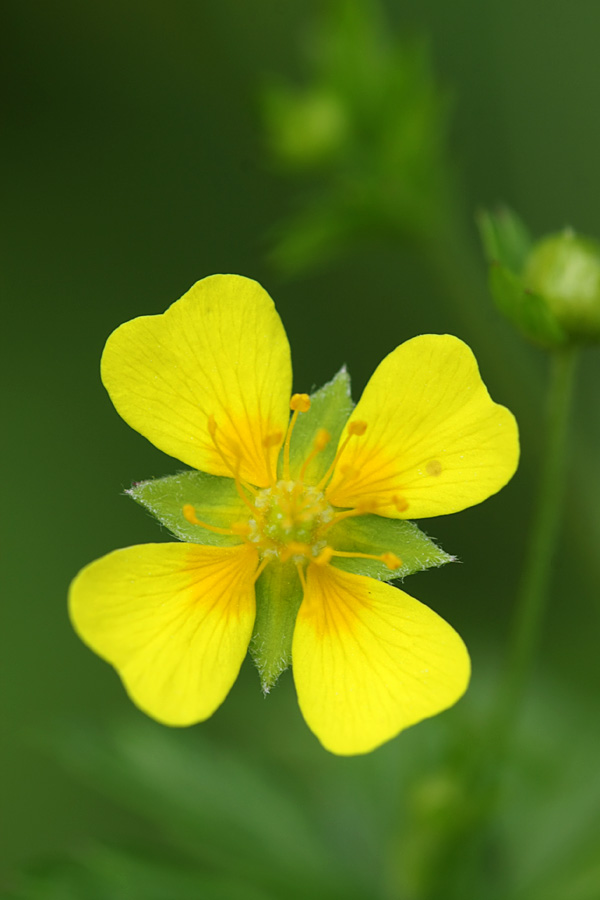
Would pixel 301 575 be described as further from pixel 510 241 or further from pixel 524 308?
pixel 510 241

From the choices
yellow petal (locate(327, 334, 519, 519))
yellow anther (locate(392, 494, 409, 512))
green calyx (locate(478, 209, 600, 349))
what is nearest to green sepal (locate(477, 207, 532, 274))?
green calyx (locate(478, 209, 600, 349))

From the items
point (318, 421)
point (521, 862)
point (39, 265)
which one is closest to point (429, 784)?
point (521, 862)

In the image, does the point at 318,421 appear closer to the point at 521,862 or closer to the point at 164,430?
the point at 164,430

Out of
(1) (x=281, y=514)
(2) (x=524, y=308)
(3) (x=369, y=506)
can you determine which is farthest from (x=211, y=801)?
(2) (x=524, y=308)

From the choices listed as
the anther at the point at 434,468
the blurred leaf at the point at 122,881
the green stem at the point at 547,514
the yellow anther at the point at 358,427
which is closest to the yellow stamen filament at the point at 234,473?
the yellow anther at the point at 358,427

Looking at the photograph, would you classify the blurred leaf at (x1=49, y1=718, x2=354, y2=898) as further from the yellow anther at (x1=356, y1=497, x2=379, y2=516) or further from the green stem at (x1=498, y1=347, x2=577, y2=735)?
the yellow anther at (x1=356, y1=497, x2=379, y2=516)
